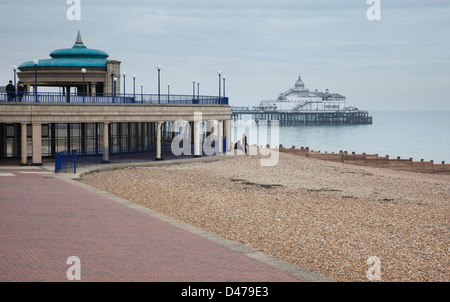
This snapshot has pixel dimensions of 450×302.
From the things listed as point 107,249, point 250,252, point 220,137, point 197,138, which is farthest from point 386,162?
point 107,249

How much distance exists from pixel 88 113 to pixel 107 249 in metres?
24.2

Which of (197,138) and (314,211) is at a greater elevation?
(197,138)

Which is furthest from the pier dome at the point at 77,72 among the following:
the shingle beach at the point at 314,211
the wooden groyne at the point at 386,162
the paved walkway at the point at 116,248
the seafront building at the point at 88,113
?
the paved walkway at the point at 116,248

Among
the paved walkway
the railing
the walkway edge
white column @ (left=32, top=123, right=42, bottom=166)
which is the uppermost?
→ the railing

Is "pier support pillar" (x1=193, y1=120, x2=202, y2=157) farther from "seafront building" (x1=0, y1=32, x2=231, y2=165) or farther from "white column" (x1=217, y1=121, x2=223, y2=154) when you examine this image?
"white column" (x1=217, y1=121, x2=223, y2=154)

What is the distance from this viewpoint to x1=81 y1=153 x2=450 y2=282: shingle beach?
44.2 feet

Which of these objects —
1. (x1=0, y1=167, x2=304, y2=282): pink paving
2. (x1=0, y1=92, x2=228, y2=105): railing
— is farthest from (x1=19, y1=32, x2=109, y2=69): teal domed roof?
(x1=0, y1=167, x2=304, y2=282): pink paving

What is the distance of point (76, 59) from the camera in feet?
155

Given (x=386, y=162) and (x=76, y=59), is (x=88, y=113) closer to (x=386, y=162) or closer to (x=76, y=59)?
(x=76, y=59)

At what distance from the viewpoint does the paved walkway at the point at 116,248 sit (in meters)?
10.6

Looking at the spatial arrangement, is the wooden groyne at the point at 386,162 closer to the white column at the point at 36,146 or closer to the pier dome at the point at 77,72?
the pier dome at the point at 77,72
